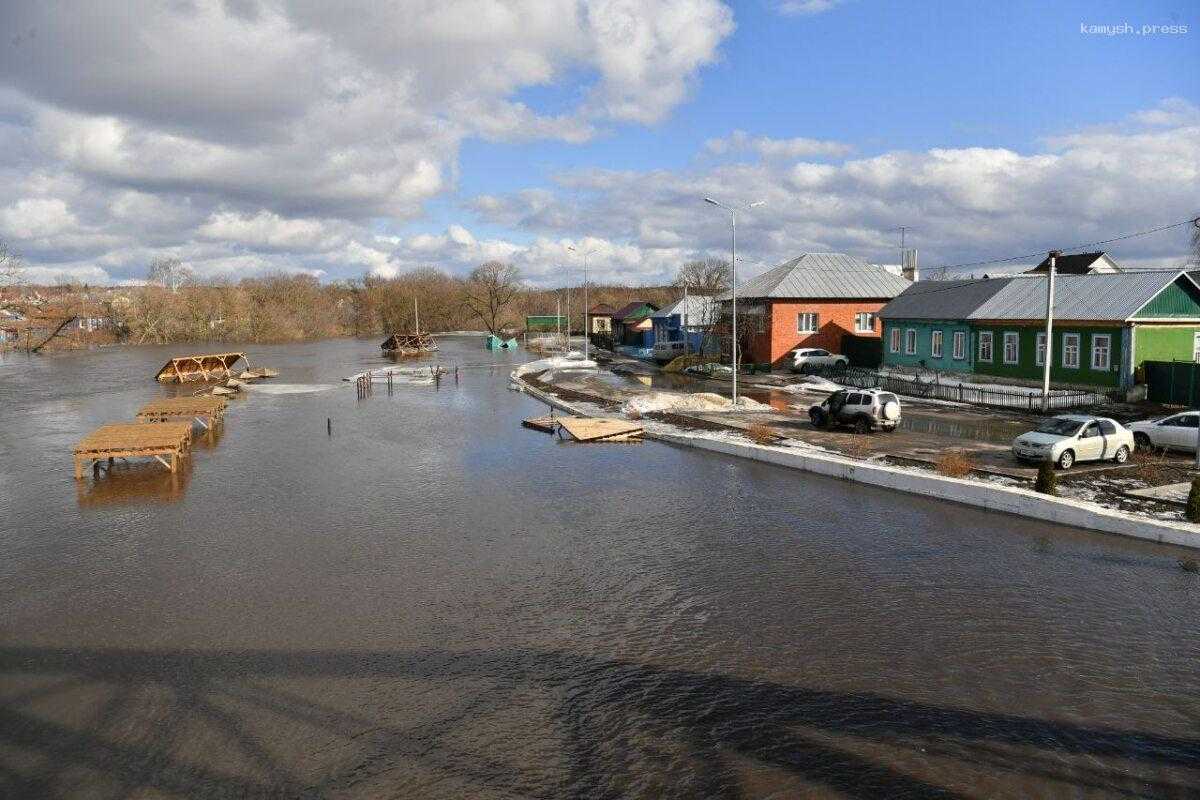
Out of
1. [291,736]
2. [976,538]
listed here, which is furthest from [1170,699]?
[291,736]

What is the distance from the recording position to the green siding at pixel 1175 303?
32.4 metres

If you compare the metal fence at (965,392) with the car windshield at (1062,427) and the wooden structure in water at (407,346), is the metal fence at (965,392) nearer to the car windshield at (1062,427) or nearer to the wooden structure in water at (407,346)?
the car windshield at (1062,427)

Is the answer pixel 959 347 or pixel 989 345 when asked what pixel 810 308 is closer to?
pixel 959 347

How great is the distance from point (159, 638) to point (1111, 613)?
47.7ft

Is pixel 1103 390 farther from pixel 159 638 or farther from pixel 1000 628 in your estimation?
pixel 159 638

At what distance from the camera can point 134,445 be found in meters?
24.2

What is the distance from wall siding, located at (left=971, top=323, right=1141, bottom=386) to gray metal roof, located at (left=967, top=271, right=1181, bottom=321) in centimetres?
58

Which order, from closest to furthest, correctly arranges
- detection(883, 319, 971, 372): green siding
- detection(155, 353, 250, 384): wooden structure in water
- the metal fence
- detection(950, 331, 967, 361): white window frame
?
the metal fence, detection(950, 331, 967, 361): white window frame, detection(883, 319, 971, 372): green siding, detection(155, 353, 250, 384): wooden structure in water

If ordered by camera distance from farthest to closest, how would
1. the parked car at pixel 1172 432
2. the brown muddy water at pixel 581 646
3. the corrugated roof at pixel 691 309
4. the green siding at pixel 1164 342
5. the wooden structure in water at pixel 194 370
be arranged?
the corrugated roof at pixel 691 309 → the wooden structure in water at pixel 194 370 → the green siding at pixel 1164 342 → the parked car at pixel 1172 432 → the brown muddy water at pixel 581 646

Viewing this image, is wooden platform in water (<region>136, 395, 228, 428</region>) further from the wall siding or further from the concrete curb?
the wall siding

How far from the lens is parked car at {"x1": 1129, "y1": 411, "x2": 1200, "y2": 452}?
73.3 ft

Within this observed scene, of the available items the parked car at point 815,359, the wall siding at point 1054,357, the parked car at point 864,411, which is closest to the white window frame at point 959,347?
the wall siding at point 1054,357

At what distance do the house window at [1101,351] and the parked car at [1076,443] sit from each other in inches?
506

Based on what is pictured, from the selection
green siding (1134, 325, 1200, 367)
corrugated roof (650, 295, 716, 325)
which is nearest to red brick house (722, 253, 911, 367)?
corrugated roof (650, 295, 716, 325)
